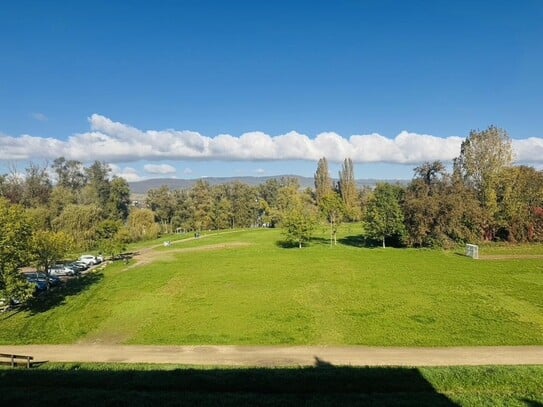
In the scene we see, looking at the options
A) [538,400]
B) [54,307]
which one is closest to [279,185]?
[54,307]

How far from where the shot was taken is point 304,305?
28406mm

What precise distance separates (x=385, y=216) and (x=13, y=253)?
42.3 metres

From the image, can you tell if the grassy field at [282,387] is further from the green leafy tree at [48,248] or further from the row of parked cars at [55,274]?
the green leafy tree at [48,248]

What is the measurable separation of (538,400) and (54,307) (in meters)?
29.9

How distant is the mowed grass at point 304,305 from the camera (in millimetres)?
22578

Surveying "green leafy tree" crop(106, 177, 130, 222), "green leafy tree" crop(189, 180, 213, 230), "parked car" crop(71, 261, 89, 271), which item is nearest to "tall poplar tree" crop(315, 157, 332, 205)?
"green leafy tree" crop(189, 180, 213, 230)

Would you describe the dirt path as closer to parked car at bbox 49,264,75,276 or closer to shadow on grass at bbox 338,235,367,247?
parked car at bbox 49,264,75,276

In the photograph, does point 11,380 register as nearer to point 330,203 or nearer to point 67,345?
point 67,345

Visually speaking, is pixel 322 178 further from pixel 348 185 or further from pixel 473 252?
pixel 473 252

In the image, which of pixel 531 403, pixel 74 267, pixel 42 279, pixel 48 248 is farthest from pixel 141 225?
pixel 531 403

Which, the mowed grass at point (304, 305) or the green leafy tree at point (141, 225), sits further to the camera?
the green leafy tree at point (141, 225)

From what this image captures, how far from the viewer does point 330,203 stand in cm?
6750

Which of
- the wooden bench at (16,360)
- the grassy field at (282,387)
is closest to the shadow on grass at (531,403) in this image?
the grassy field at (282,387)

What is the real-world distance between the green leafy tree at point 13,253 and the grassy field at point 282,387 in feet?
46.7
